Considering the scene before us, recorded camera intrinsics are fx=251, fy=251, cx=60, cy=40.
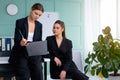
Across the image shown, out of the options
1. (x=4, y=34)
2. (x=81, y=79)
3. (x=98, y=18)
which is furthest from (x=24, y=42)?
(x=98, y=18)

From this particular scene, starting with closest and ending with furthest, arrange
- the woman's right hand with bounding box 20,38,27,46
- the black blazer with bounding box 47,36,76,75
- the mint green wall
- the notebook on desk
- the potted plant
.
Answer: the potted plant, the woman's right hand with bounding box 20,38,27,46, the notebook on desk, the black blazer with bounding box 47,36,76,75, the mint green wall

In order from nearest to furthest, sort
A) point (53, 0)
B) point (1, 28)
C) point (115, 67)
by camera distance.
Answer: point (115, 67) → point (1, 28) → point (53, 0)

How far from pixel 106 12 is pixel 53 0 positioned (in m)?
1.16

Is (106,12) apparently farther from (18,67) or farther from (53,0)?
(18,67)

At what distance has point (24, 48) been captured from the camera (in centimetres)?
305

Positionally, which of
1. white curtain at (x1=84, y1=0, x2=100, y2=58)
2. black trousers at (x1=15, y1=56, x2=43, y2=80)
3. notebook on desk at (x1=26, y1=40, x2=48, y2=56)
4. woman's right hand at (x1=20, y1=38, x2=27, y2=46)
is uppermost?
white curtain at (x1=84, y1=0, x2=100, y2=58)

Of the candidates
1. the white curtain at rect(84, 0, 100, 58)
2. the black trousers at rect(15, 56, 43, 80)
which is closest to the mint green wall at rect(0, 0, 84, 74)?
the white curtain at rect(84, 0, 100, 58)

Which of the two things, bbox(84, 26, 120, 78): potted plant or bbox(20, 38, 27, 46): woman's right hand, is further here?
bbox(20, 38, 27, 46): woman's right hand

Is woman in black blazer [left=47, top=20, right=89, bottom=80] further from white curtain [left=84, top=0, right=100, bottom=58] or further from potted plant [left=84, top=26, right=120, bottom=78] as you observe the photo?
white curtain [left=84, top=0, right=100, bottom=58]

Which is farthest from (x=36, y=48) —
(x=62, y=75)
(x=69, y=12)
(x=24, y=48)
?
(x=69, y=12)

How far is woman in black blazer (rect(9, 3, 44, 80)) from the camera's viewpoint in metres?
3.04

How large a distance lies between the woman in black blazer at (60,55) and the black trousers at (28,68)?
414mm

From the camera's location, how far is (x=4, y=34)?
4.86 metres

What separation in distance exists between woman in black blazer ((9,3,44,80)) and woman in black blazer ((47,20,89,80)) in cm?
43
